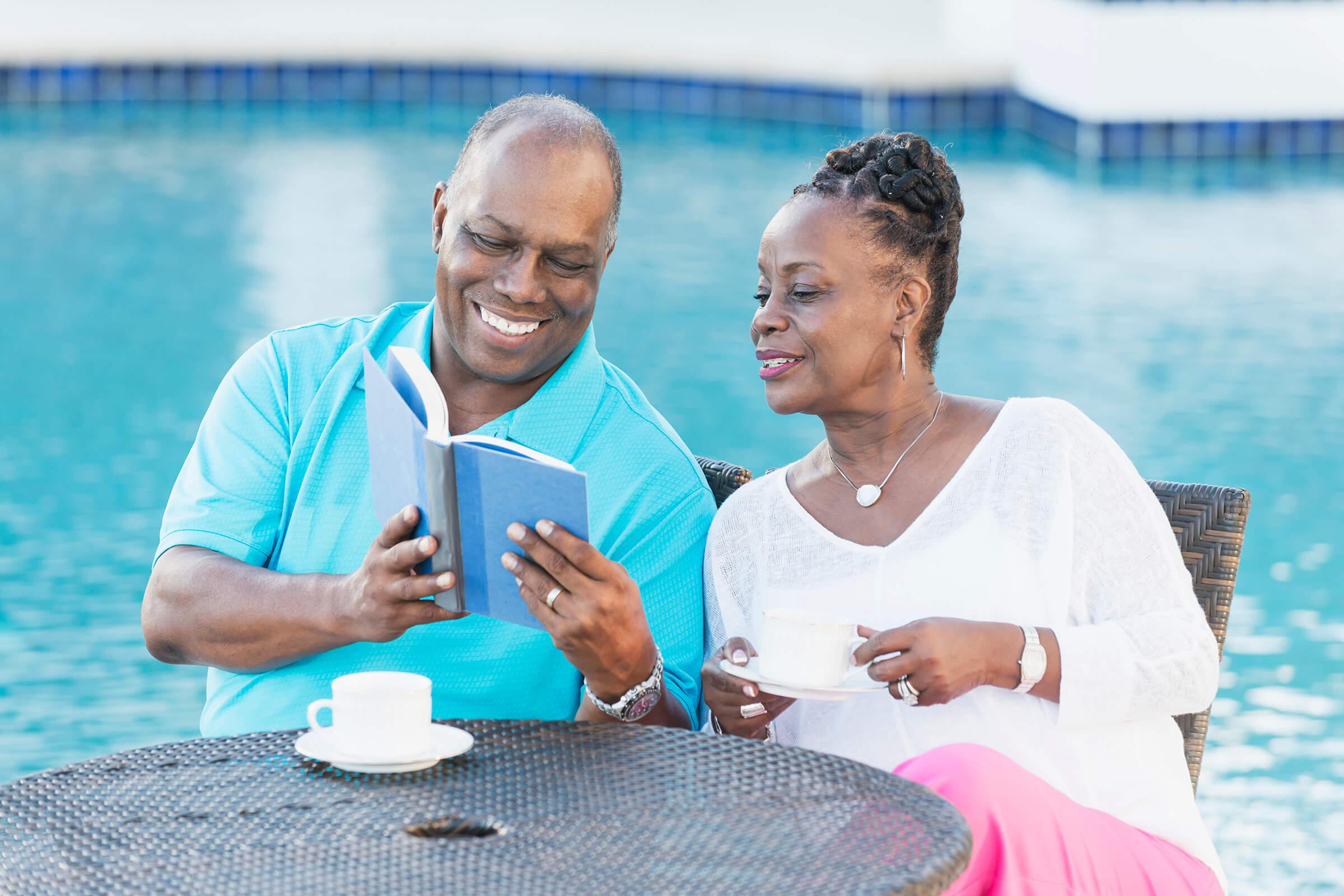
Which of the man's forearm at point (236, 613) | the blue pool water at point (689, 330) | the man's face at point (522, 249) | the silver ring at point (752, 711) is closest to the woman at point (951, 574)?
the silver ring at point (752, 711)

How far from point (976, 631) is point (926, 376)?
44 centimetres

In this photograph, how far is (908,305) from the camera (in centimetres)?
218

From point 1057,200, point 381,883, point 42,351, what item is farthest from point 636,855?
point 1057,200

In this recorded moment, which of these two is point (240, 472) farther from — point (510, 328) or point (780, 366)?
point (780, 366)

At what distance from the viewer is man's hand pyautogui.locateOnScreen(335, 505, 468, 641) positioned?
1.75 meters

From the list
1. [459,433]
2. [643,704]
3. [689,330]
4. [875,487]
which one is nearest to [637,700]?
[643,704]

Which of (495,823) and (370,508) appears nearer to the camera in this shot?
(495,823)

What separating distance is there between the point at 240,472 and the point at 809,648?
78 cm

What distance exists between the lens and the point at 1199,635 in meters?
1.96

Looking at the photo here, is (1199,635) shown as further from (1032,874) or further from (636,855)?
(636,855)

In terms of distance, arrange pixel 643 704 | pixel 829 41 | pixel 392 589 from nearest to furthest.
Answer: pixel 392 589 → pixel 643 704 → pixel 829 41

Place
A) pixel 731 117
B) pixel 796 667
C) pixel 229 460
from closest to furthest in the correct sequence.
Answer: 1. pixel 796 667
2. pixel 229 460
3. pixel 731 117

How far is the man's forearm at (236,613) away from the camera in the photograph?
1940 millimetres

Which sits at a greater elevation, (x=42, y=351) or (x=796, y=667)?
(x=796, y=667)
